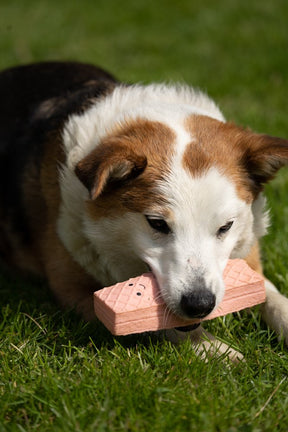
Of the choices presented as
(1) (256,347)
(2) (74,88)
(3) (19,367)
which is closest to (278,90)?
(2) (74,88)

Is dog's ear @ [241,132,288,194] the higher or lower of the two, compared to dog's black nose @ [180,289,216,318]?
higher

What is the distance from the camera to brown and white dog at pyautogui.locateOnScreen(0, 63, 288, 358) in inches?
123

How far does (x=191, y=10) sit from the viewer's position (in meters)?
11.6

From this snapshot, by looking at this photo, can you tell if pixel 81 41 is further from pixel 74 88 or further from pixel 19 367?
pixel 19 367

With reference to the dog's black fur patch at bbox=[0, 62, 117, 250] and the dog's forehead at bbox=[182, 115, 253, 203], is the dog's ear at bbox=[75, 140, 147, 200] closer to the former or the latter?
the dog's forehead at bbox=[182, 115, 253, 203]

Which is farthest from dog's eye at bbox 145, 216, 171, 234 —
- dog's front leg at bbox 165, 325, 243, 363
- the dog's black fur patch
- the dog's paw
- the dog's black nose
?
the dog's black fur patch

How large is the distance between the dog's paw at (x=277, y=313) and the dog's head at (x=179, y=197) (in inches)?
17.0

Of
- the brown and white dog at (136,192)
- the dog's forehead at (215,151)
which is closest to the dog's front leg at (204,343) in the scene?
the brown and white dog at (136,192)

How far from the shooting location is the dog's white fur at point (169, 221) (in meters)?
3.11

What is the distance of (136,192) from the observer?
3.32m

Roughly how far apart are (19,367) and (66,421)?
0.60 m

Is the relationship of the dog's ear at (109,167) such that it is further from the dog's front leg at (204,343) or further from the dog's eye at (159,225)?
the dog's front leg at (204,343)

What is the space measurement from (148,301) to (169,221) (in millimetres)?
436

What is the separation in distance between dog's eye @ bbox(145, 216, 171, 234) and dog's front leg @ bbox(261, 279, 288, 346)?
93cm
